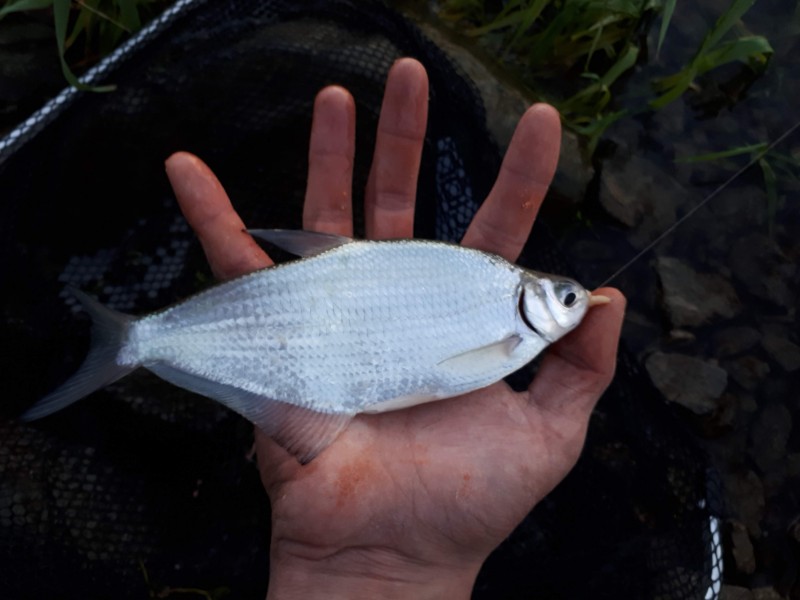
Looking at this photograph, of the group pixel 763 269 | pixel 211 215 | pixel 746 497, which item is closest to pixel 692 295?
pixel 763 269

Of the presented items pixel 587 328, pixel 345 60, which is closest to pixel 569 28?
pixel 345 60

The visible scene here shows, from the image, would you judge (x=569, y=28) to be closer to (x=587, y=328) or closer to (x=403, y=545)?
(x=587, y=328)

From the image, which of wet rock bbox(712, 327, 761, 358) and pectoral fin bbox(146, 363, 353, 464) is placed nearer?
pectoral fin bbox(146, 363, 353, 464)

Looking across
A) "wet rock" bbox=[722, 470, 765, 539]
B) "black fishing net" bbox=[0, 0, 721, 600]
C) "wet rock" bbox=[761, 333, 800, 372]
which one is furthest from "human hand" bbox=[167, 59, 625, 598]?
"wet rock" bbox=[761, 333, 800, 372]

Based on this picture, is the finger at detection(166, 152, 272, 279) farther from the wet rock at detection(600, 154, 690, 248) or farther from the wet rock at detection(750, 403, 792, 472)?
the wet rock at detection(750, 403, 792, 472)

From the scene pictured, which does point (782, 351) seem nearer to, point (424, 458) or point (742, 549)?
point (742, 549)

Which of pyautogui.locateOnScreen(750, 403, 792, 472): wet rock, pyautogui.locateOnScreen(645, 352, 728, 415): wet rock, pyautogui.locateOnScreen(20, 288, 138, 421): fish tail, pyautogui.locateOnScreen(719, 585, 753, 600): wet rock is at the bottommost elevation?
pyautogui.locateOnScreen(719, 585, 753, 600): wet rock
